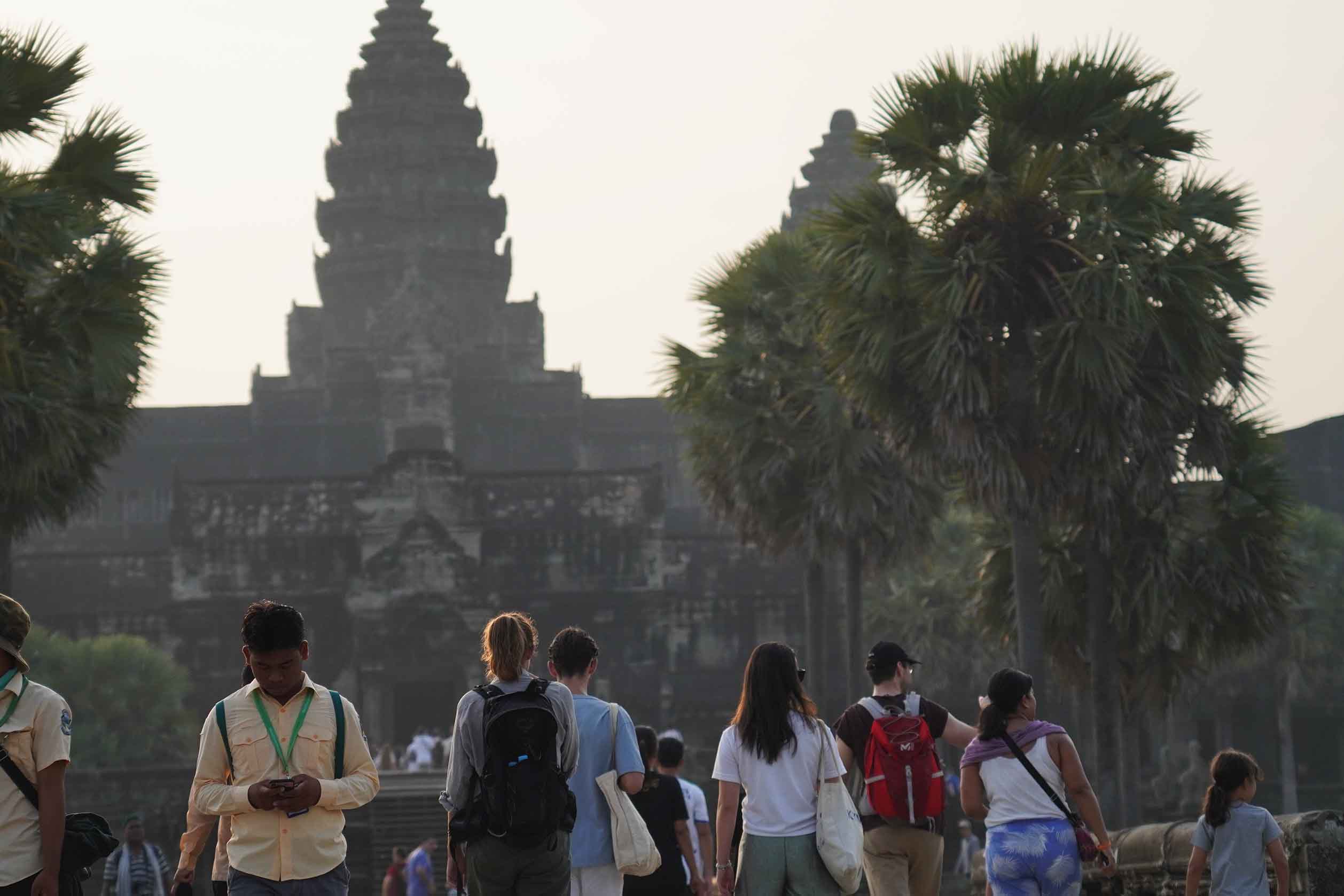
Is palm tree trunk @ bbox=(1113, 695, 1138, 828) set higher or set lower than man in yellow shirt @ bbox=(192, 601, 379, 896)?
lower

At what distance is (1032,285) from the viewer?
17656 millimetres

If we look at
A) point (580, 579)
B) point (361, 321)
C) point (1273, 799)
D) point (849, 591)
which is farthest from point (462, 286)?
point (849, 591)

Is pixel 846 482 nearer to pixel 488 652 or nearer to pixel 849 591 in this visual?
pixel 849 591

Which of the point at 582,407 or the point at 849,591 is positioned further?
the point at 582,407

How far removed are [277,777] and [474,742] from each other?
0.89 meters

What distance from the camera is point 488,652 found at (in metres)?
7.04

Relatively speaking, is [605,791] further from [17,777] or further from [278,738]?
[17,777]

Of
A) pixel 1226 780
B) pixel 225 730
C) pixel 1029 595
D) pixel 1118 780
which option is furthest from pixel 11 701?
pixel 1118 780

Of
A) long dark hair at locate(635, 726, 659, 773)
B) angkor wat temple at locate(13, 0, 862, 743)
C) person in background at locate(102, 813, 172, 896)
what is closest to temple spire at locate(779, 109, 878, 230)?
angkor wat temple at locate(13, 0, 862, 743)

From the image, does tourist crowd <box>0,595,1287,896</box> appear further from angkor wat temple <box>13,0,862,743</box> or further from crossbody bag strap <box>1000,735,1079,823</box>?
angkor wat temple <box>13,0,862,743</box>

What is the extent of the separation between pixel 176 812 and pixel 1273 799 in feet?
64.1

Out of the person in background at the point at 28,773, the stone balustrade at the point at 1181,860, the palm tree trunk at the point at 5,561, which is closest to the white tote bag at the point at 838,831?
the stone balustrade at the point at 1181,860

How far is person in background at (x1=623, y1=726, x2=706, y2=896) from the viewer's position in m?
8.48

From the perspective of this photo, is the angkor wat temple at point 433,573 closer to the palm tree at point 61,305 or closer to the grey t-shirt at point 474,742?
the palm tree at point 61,305
